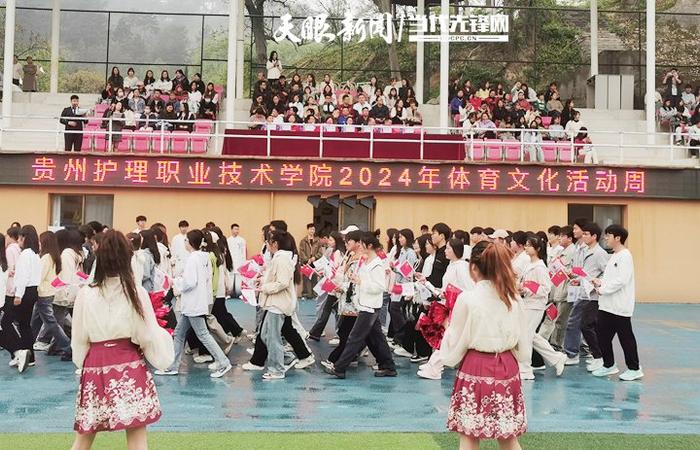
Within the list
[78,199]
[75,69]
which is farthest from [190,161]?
[75,69]

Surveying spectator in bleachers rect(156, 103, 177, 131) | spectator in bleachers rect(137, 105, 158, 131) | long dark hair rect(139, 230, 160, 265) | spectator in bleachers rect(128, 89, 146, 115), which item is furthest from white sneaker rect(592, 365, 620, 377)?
spectator in bleachers rect(128, 89, 146, 115)

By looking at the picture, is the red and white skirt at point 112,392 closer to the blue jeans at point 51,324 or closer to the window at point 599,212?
the blue jeans at point 51,324

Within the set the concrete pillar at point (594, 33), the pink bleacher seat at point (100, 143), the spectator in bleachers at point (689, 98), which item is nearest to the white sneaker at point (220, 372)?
the pink bleacher seat at point (100, 143)

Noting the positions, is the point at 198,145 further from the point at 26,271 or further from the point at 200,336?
the point at 200,336

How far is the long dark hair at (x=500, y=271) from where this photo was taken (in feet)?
16.0

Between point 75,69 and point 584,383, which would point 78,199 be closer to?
point 584,383

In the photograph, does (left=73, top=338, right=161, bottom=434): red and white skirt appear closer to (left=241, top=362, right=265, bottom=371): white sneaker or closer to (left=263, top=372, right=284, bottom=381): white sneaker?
(left=263, top=372, right=284, bottom=381): white sneaker

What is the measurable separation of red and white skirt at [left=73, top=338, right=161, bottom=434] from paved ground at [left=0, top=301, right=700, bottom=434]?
71.2 inches

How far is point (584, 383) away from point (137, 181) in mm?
11743

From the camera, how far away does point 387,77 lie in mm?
34969

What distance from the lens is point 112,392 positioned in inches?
184

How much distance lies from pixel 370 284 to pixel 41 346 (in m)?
4.95

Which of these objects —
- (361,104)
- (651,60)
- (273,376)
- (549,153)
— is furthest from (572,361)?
(361,104)

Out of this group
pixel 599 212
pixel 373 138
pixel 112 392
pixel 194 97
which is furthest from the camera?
pixel 194 97
